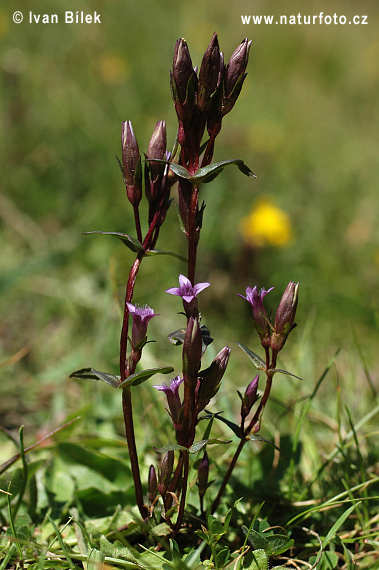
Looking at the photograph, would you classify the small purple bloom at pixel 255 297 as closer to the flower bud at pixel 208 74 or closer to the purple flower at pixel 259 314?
the purple flower at pixel 259 314

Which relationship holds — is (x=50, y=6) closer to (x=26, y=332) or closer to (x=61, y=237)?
(x=61, y=237)

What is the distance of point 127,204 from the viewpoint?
4.17 m

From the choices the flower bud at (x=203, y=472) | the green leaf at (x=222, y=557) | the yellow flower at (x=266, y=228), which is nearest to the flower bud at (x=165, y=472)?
the flower bud at (x=203, y=472)

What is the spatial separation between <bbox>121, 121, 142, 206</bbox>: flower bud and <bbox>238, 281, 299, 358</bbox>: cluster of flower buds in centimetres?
39

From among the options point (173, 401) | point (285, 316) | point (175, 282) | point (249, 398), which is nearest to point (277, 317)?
point (285, 316)

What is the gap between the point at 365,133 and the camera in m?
6.00

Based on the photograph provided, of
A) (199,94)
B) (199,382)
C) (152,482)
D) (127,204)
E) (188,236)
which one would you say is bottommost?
(152,482)

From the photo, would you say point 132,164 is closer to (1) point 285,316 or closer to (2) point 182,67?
(2) point 182,67

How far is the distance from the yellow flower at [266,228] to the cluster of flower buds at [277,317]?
2589mm

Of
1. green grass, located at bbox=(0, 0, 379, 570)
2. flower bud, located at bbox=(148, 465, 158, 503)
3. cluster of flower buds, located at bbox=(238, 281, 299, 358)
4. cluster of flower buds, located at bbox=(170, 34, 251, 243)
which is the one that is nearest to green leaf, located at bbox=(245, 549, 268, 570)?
green grass, located at bbox=(0, 0, 379, 570)

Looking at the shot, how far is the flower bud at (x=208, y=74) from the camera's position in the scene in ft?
4.29

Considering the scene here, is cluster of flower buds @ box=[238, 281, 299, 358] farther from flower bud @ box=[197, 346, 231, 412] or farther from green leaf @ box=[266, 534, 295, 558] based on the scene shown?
green leaf @ box=[266, 534, 295, 558]

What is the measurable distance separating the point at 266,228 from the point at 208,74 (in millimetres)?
2797

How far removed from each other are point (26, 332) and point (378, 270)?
2.54 metres
